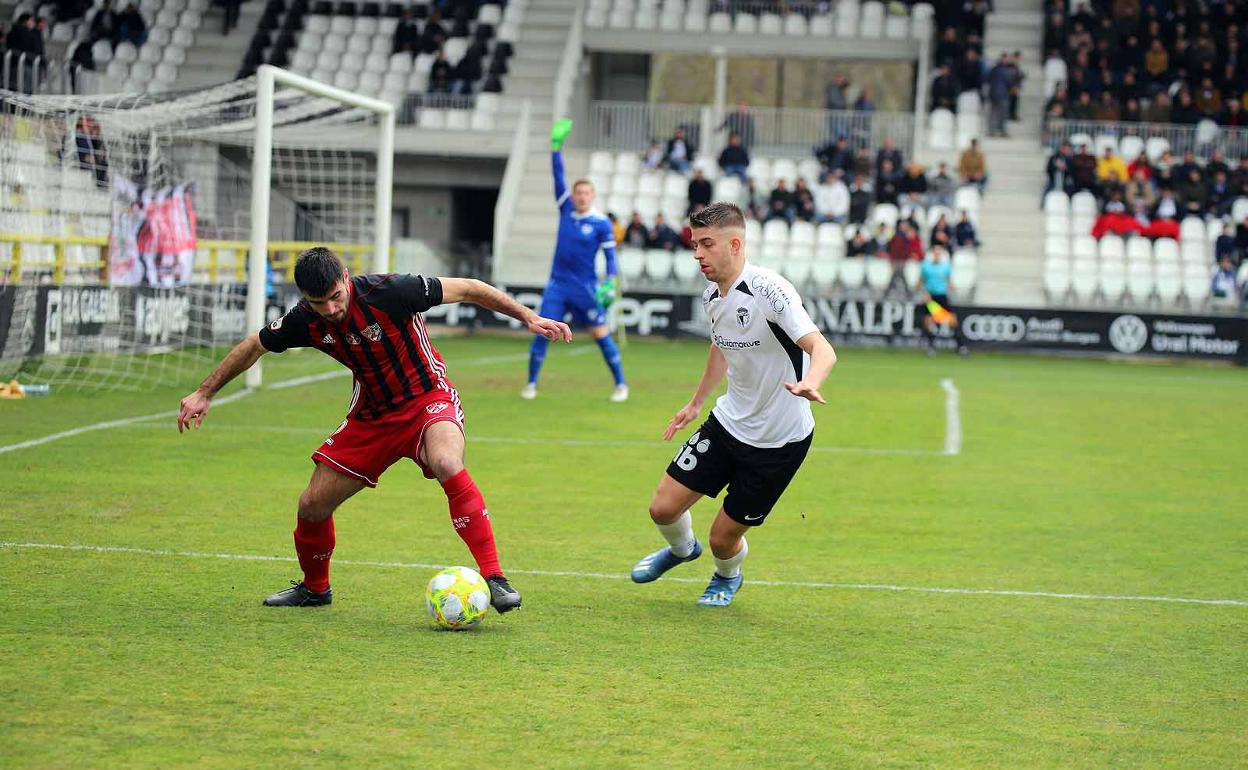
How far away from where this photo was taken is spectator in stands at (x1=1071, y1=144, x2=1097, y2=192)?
30.5m

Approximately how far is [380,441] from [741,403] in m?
1.61

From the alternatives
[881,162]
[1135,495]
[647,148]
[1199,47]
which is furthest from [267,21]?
[1135,495]

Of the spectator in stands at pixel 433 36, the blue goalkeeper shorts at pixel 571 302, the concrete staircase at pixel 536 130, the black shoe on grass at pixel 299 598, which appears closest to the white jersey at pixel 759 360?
the black shoe on grass at pixel 299 598

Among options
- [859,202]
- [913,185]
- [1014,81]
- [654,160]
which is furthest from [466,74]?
[1014,81]

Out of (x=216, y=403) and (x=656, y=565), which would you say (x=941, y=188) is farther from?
(x=656, y=565)

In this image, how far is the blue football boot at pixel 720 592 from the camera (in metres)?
7.14

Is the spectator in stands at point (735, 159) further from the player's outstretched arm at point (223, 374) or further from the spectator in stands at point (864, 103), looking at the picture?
the player's outstretched arm at point (223, 374)

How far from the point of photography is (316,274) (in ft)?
19.7

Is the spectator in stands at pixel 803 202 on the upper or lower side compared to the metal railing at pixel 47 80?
lower

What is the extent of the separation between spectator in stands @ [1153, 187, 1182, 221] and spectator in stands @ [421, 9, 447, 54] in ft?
51.4

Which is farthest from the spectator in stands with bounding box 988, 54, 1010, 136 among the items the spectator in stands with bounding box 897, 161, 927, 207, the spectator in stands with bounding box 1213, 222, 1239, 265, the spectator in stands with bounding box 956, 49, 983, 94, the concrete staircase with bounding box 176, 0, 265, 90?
the concrete staircase with bounding box 176, 0, 265, 90

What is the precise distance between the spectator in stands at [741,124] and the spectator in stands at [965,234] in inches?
210

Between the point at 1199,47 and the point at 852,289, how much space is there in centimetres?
1027

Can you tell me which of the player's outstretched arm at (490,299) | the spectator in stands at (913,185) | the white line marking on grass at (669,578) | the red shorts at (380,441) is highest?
the spectator in stands at (913,185)
